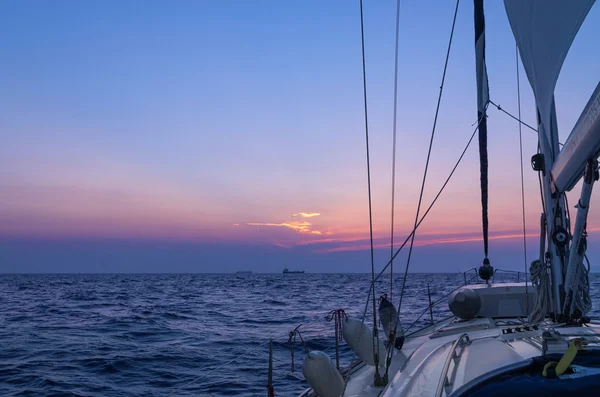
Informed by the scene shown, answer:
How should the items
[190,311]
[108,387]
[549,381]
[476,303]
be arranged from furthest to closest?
[190,311] < [108,387] < [476,303] < [549,381]

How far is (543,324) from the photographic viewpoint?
5172 mm

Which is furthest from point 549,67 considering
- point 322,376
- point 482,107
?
point 482,107

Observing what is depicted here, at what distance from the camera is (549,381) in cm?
319

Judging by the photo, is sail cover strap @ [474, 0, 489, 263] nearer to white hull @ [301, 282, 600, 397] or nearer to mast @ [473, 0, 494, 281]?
mast @ [473, 0, 494, 281]

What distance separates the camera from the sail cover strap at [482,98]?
8938 millimetres

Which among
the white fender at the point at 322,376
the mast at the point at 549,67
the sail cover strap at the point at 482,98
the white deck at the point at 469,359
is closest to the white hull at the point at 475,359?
the white deck at the point at 469,359

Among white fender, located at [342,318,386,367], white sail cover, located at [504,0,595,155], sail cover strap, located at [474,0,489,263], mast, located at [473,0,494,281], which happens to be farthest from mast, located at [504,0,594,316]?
sail cover strap, located at [474,0,489,263]

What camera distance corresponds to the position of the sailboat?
130 inches

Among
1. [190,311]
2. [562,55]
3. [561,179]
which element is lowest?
[190,311]

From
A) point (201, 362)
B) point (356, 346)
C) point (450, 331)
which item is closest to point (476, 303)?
point (450, 331)

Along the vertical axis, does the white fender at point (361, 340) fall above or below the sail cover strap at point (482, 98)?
below

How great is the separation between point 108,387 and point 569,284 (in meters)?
9.06

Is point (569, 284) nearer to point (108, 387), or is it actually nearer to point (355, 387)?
point (355, 387)

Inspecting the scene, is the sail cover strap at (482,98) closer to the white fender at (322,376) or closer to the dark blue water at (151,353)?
the dark blue water at (151,353)
